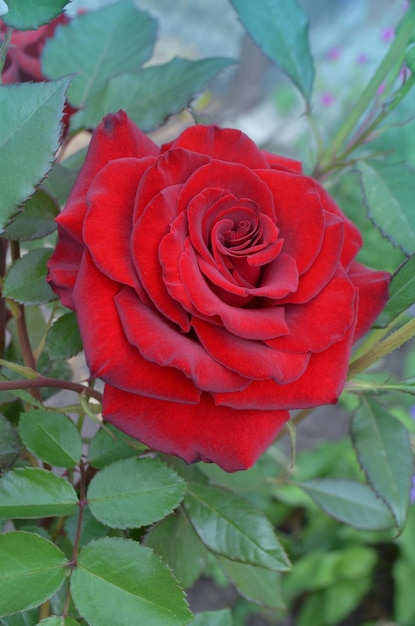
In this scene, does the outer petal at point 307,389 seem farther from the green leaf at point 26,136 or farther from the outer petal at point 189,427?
the green leaf at point 26,136

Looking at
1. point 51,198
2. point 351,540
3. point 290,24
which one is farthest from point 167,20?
point 51,198

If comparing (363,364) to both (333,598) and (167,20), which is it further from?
(167,20)

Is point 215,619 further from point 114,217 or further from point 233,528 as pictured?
point 114,217

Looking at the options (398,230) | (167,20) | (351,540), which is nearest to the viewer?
(398,230)

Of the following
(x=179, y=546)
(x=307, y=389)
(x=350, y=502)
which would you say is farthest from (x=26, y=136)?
(x=350, y=502)

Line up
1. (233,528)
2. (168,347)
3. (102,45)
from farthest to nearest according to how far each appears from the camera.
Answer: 1. (102,45)
2. (233,528)
3. (168,347)

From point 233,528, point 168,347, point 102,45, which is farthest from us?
point 102,45

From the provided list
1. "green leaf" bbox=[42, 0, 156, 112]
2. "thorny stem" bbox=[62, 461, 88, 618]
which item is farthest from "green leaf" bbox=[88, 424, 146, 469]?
"green leaf" bbox=[42, 0, 156, 112]
